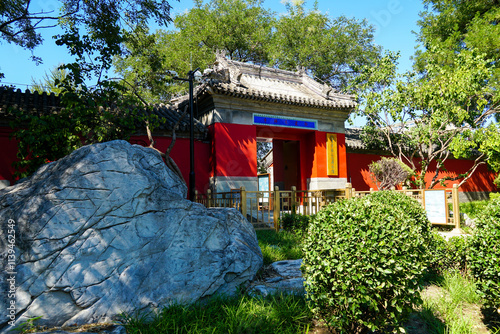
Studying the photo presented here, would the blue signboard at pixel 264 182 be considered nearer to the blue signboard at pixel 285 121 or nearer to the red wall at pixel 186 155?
the blue signboard at pixel 285 121

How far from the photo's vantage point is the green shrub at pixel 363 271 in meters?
2.38

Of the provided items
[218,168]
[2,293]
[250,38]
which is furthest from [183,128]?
[250,38]

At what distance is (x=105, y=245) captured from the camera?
3.03 m

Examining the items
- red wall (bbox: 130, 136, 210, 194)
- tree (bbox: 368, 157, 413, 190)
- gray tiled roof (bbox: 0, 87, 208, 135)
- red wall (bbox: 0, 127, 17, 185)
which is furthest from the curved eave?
red wall (bbox: 0, 127, 17, 185)

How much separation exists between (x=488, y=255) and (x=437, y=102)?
9.53 m

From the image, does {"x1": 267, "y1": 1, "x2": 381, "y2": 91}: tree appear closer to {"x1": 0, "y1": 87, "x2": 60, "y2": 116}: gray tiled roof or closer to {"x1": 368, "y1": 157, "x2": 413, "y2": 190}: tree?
{"x1": 368, "y1": 157, "x2": 413, "y2": 190}: tree

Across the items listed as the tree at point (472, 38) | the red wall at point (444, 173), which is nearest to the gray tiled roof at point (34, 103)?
the red wall at point (444, 173)

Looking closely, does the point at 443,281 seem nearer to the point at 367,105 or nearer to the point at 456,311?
the point at 456,311

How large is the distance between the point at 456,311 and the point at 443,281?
0.80 metres

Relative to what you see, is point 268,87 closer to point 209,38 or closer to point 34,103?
point 209,38

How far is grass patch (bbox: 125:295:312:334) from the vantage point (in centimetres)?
261

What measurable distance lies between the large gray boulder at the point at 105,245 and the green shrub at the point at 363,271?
4.07 feet

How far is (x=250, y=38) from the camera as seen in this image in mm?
17328

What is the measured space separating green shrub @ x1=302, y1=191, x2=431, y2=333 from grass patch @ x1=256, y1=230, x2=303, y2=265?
146 centimetres
